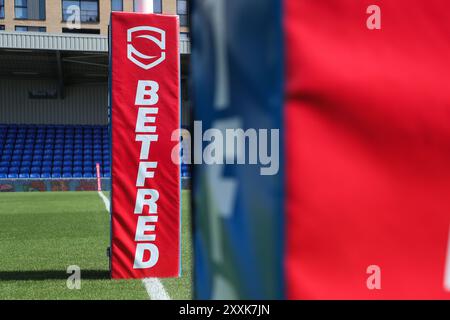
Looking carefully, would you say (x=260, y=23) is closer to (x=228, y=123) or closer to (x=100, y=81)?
(x=228, y=123)

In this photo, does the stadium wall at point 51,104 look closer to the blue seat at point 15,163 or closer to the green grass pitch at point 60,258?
the blue seat at point 15,163

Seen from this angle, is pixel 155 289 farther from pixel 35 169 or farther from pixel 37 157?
pixel 37 157

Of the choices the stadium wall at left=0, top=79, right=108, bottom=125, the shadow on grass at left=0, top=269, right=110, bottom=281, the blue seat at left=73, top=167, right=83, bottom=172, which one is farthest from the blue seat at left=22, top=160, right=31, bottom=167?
the shadow on grass at left=0, top=269, right=110, bottom=281

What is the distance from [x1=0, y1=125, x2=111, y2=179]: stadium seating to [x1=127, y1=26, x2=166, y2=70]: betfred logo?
2179cm

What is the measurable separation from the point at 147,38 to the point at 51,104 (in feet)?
83.4

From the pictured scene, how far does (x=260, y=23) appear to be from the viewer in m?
1.17

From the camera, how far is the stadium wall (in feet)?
95.0

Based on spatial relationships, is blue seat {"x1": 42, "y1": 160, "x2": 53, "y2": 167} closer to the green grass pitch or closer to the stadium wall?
the stadium wall

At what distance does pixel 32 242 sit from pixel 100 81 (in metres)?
22.0

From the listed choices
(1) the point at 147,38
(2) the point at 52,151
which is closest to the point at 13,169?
(2) the point at 52,151

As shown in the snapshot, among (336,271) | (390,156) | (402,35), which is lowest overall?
(336,271)

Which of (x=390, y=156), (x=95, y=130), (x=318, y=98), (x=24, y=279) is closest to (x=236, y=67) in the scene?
(x=318, y=98)

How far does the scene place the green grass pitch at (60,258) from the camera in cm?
474
